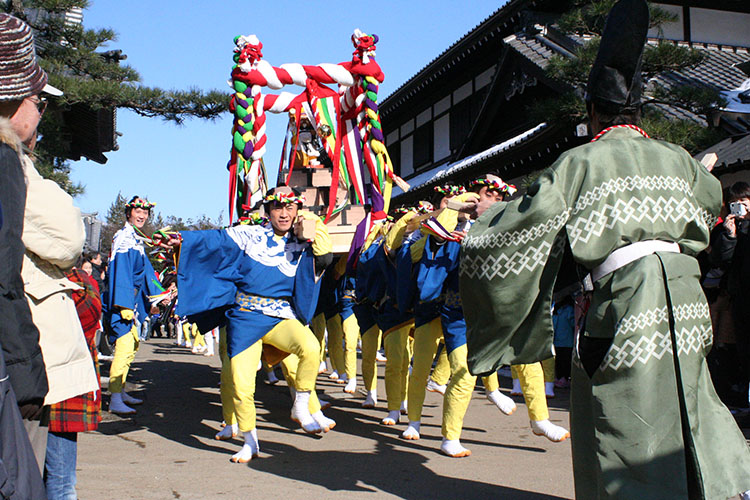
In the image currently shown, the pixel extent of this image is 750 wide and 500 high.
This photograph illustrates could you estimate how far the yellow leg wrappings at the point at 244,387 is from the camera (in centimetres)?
508

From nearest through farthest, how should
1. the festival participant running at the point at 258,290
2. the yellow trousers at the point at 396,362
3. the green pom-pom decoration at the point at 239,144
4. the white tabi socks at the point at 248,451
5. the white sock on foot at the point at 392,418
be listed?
the white tabi socks at the point at 248,451, the festival participant running at the point at 258,290, the yellow trousers at the point at 396,362, the white sock on foot at the point at 392,418, the green pom-pom decoration at the point at 239,144

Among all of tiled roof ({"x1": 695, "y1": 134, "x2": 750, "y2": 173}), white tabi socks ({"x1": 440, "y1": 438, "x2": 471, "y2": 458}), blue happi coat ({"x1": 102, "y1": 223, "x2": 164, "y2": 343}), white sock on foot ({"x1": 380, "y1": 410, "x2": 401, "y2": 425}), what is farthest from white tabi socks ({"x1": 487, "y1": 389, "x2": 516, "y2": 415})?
blue happi coat ({"x1": 102, "y1": 223, "x2": 164, "y2": 343})

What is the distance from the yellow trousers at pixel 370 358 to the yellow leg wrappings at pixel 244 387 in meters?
2.44

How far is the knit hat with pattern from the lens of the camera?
7.77 feet

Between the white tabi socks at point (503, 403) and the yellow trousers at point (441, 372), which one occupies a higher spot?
the yellow trousers at point (441, 372)

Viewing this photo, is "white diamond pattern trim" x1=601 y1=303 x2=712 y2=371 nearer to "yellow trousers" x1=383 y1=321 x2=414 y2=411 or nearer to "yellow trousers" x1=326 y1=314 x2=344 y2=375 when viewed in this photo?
"yellow trousers" x1=383 y1=321 x2=414 y2=411

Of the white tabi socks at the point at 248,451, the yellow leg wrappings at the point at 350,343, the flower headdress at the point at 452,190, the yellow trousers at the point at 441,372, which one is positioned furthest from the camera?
the yellow leg wrappings at the point at 350,343

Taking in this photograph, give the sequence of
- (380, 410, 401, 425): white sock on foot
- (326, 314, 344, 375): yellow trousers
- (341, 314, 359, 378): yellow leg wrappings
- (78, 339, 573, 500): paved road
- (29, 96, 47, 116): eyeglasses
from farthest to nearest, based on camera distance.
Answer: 1. (326, 314, 344, 375): yellow trousers
2. (341, 314, 359, 378): yellow leg wrappings
3. (380, 410, 401, 425): white sock on foot
4. (78, 339, 573, 500): paved road
5. (29, 96, 47, 116): eyeglasses

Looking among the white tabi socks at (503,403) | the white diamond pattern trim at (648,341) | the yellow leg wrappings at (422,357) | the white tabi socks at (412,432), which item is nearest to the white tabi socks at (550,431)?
the white tabi socks at (503,403)

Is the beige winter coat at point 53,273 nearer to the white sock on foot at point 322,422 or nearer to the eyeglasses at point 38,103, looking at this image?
the eyeglasses at point 38,103

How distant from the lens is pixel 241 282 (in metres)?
5.44

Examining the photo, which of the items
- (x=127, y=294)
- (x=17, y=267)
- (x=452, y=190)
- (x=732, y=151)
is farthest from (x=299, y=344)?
(x=732, y=151)

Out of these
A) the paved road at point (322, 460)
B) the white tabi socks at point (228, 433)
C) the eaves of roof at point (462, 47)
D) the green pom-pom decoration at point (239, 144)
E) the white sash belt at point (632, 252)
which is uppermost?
the eaves of roof at point (462, 47)

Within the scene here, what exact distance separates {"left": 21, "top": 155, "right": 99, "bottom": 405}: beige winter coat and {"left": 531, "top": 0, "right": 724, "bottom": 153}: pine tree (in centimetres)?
674
